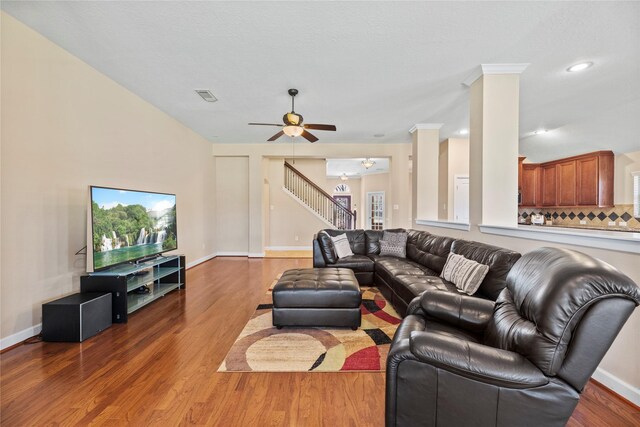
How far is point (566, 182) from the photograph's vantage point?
564 centimetres

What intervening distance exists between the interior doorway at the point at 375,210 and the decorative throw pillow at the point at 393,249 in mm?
6595

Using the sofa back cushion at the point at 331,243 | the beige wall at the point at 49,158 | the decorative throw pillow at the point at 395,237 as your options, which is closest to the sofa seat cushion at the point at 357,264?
the sofa back cushion at the point at 331,243

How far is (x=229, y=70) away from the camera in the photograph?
3.14 metres

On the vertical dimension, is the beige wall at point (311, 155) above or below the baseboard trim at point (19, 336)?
above

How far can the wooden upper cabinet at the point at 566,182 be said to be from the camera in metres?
5.47

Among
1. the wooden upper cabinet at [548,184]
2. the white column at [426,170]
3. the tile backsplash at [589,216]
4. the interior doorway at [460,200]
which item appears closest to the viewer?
the tile backsplash at [589,216]

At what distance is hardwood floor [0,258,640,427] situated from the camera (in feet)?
5.11

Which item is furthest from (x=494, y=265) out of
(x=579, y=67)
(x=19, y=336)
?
(x=19, y=336)

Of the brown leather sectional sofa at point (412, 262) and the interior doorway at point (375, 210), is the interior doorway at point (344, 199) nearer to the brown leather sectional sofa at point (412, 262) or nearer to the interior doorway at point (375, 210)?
the interior doorway at point (375, 210)

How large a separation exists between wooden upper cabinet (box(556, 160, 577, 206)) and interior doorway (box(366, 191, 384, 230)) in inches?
227

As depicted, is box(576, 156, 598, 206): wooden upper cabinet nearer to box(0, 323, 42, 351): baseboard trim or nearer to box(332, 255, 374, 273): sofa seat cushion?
box(332, 255, 374, 273): sofa seat cushion

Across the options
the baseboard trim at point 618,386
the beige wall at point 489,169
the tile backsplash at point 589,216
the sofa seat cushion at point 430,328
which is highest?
the beige wall at point 489,169

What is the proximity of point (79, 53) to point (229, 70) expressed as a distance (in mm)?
1566

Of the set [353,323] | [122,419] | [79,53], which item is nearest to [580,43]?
[353,323]
